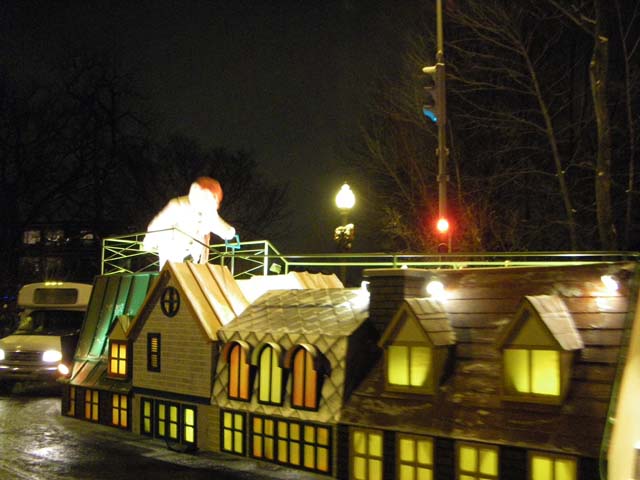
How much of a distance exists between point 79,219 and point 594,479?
1423 inches

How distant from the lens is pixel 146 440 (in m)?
15.9

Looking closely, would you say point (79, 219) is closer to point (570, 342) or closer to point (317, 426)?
point (317, 426)

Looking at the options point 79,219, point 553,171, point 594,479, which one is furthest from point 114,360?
point 79,219

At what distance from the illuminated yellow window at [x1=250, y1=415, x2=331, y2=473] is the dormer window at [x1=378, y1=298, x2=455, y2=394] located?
1701 millimetres

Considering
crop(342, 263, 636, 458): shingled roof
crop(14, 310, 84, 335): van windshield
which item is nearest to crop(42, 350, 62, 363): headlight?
crop(14, 310, 84, 335): van windshield

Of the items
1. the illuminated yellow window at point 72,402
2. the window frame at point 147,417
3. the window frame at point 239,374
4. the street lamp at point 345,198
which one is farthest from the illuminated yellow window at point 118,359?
the street lamp at point 345,198

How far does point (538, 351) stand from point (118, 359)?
10408 mm

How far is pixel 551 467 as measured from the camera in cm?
934

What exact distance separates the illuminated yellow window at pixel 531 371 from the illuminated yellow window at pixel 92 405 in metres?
11.3

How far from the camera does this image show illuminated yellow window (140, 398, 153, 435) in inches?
627

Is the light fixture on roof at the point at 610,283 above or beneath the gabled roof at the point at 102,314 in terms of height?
above

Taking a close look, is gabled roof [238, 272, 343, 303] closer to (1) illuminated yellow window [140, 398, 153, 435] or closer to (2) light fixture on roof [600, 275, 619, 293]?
(1) illuminated yellow window [140, 398, 153, 435]

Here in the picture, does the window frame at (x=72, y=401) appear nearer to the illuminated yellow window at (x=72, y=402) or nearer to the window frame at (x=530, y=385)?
the illuminated yellow window at (x=72, y=402)

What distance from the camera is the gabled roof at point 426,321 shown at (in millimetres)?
11008
